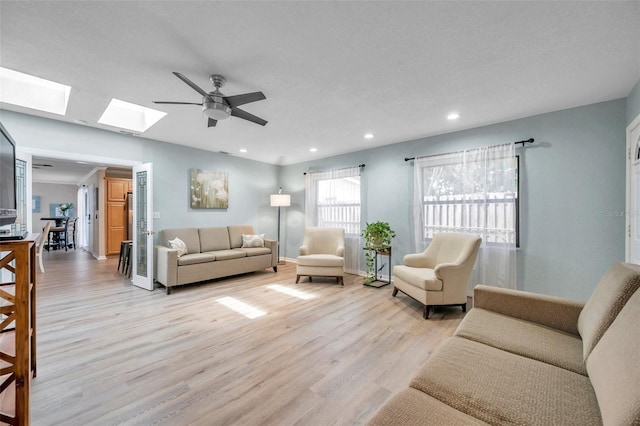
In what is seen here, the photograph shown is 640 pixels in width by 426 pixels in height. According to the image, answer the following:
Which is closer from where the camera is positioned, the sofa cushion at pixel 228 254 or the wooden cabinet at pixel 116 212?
the sofa cushion at pixel 228 254

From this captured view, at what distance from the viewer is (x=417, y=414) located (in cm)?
93

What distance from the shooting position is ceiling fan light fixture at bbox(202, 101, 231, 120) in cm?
230

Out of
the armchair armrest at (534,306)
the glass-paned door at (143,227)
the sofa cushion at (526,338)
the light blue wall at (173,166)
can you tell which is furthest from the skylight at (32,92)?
the armchair armrest at (534,306)

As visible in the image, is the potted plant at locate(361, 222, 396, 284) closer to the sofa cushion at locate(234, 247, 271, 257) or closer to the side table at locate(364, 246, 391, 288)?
the side table at locate(364, 246, 391, 288)

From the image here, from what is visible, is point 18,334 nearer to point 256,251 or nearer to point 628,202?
point 256,251

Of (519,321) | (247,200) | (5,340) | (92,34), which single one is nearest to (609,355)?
(519,321)

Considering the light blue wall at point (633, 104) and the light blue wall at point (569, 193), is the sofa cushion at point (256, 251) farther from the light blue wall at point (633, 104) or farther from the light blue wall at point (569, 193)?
the light blue wall at point (633, 104)

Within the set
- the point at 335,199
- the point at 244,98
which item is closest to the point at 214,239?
the point at 335,199

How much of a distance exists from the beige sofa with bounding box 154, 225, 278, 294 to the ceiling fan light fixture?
7.87ft

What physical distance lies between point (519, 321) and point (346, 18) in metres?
2.25

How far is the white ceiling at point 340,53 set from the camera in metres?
1.58

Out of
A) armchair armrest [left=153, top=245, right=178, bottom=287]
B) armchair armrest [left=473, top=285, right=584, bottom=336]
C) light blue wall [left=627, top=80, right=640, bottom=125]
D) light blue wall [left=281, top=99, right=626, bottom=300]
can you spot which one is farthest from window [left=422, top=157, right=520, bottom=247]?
armchair armrest [left=153, top=245, right=178, bottom=287]

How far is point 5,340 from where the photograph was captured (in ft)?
5.16

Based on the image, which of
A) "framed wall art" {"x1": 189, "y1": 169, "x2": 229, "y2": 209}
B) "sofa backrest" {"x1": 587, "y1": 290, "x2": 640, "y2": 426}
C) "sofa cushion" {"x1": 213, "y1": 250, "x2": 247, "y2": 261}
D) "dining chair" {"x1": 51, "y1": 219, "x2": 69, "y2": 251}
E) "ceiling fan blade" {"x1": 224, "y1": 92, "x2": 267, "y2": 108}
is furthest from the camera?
"dining chair" {"x1": 51, "y1": 219, "x2": 69, "y2": 251}
